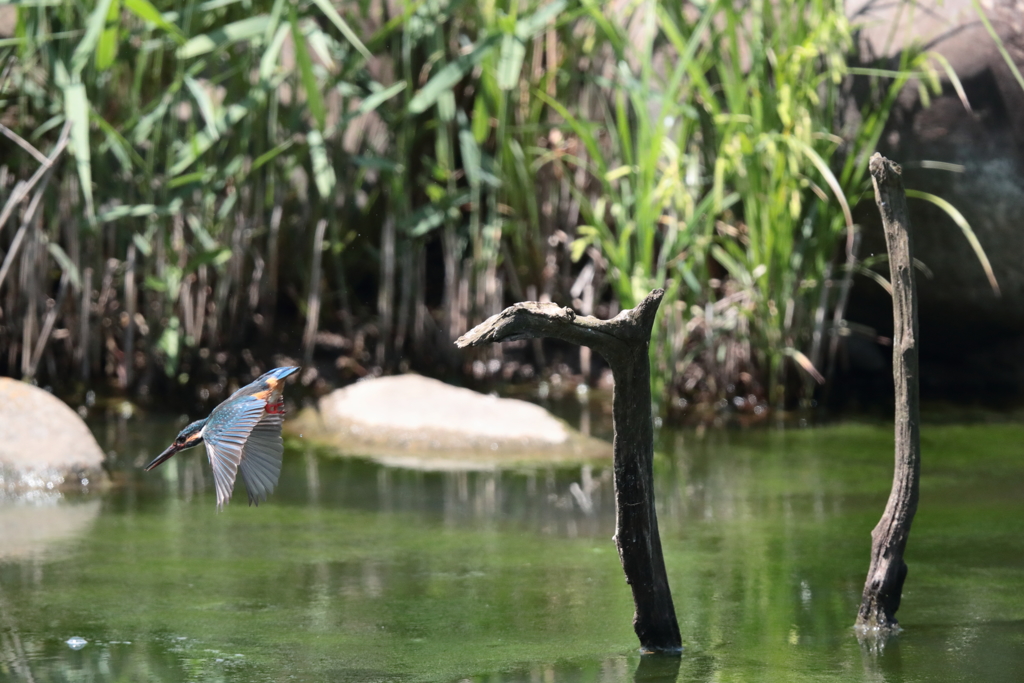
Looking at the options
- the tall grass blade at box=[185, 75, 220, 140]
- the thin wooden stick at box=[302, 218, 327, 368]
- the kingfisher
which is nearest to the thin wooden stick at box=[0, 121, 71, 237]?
the tall grass blade at box=[185, 75, 220, 140]

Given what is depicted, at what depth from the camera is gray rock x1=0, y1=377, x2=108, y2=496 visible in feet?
11.4

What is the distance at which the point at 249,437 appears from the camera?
183 centimetres

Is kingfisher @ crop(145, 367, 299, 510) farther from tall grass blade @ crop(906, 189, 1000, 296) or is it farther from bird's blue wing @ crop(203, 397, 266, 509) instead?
tall grass blade @ crop(906, 189, 1000, 296)

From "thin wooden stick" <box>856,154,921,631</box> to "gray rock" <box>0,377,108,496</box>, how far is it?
210 centimetres

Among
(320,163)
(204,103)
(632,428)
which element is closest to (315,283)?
(320,163)

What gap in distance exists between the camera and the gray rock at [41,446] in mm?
3477

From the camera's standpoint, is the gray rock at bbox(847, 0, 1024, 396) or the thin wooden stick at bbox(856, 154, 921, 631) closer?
the thin wooden stick at bbox(856, 154, 921, 631)

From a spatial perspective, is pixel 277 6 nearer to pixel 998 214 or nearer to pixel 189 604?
pixel 189 604

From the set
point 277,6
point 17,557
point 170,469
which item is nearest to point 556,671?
point 17,557

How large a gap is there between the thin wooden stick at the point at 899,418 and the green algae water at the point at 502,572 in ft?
0.31

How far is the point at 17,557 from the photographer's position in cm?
291

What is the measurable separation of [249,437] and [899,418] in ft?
3.73

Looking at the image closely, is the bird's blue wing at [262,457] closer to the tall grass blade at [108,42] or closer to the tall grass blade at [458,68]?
the tall grass blade at [108,42]

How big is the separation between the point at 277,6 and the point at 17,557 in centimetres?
186
